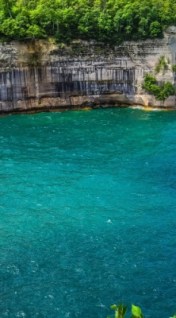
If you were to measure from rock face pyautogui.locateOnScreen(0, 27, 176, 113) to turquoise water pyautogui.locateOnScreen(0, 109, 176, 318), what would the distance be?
507cm

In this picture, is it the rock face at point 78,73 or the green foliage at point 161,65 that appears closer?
the rock face at point 78,73

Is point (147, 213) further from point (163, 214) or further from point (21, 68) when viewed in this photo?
point (21, 68)

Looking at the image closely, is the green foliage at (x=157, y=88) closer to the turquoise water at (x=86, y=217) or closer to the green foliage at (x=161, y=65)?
the green foliage at (x=161, y=65)

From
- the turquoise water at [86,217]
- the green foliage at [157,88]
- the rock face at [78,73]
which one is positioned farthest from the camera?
the green foliage at [157,88]

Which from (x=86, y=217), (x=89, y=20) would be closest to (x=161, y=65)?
(x=89, y=20)

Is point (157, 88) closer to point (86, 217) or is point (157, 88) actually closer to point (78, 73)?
point (78, 73)

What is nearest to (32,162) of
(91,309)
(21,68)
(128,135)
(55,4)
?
(128,135)

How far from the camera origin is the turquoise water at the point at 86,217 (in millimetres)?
33156

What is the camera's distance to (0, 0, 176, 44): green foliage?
234 feet

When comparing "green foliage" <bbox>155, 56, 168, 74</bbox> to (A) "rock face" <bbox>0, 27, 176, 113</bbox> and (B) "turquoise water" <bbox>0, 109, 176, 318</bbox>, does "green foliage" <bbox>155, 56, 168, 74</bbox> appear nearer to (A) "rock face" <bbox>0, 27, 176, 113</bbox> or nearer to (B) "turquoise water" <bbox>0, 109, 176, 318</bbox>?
Answer: (A) "rock face" <bbox>0, 27, 176, 113</bbox>

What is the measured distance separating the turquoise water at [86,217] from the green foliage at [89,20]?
1247 cm

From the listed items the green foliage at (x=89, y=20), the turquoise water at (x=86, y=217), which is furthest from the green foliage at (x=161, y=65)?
the turquoise water at (x=86, y=217)

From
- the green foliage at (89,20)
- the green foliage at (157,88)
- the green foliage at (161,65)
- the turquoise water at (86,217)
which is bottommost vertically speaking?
the turquoise water at (86,217)

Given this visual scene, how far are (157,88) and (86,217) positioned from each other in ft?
107
